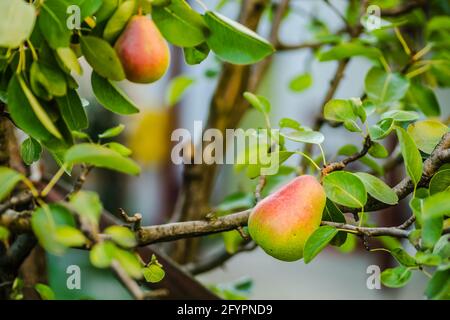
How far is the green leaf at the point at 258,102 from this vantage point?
553mm

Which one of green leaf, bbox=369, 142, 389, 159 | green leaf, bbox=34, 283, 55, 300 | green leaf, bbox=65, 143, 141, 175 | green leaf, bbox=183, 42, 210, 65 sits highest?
green leaf, bbox=183, 42, 210, 65

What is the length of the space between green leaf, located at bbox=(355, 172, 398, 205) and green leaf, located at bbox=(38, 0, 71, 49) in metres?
0.23

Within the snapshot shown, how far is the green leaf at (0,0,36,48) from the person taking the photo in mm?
346

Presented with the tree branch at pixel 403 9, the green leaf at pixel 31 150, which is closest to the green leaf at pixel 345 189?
the green leaf at pixel 31 150

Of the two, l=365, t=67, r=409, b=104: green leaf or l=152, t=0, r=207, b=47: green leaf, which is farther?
l=365, t=67, r=409, b=104: green leaf

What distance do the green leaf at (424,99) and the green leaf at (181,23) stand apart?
18.0 inches

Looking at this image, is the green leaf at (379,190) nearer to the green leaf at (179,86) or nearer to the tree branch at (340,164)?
the tree branch at (340,164)

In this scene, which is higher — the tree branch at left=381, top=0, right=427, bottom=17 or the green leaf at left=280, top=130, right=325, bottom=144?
the green leaf at left=280, top=130, right=325, bottom=144

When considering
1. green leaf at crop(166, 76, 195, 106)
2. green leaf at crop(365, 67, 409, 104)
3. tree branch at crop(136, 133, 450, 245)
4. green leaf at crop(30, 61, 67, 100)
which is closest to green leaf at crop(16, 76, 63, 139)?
green leaf at crop(30, 61, 67, 100)

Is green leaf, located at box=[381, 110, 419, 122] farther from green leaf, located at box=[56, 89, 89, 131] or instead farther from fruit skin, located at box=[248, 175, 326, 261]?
green leaf, located at box=[56, 89, 89, 131]

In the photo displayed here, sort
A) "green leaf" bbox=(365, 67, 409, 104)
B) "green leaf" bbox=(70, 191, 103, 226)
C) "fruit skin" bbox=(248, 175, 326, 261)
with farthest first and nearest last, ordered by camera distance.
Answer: "green leaf" bbox=(365, 67, 409, 104)
"fruit skin" bbox=(248, 175, 326, 261)
"green leaf" bbox=(70, 191, 103, 226)

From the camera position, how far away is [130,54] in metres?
0.45

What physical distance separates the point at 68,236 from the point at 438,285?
22 centimetres

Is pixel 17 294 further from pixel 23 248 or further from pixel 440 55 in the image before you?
pixel 440 55
